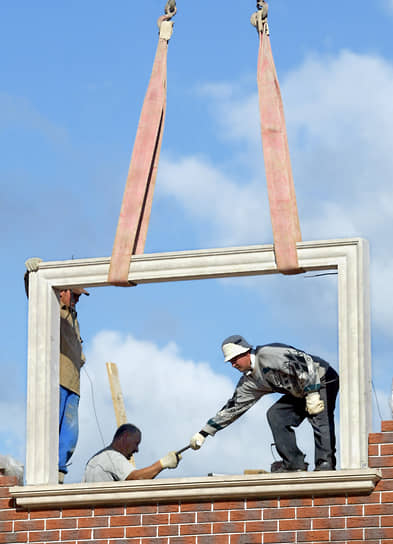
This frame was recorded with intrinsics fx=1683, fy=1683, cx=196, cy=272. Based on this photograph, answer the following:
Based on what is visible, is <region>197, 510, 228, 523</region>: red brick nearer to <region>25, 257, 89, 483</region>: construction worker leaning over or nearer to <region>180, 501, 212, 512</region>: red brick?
<region>180, 501, 212, 512</region>: red brick

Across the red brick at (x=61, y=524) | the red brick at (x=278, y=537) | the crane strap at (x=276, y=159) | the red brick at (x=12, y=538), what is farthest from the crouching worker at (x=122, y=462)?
the crane strap at (x=276, y=159)

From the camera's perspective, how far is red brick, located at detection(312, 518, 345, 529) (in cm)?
1558

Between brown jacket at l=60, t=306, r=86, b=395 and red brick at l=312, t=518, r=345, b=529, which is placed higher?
brown jacket at l=60, t=306, r=86, b=395

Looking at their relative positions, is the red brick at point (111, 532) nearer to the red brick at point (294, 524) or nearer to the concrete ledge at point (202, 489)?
the concrete ledge at point (202, 489)

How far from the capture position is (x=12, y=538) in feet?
54.4

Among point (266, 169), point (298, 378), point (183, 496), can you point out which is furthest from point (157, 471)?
point (266, 169)

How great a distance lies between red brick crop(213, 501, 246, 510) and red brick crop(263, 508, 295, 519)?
0.79ft

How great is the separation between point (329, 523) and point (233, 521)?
93 centimetres

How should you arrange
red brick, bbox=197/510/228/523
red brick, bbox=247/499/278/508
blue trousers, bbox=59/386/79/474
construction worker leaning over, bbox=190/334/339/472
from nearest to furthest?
1. red brick, bbox=247/499/278/508
2. red brick, bbox=197/510/228/523
3. construction worker leaning over, bbox=190/334/339/472
4. blue trousers, bbox=59/386/79/474

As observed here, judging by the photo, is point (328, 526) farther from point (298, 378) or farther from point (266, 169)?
point (266, 169)

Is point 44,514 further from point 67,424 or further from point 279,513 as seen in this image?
point 279,513

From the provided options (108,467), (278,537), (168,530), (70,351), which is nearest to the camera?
(278,537)

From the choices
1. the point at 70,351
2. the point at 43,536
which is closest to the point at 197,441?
the point at 43,536

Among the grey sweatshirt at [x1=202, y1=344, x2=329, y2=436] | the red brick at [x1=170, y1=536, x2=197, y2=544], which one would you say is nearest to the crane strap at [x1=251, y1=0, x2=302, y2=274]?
the grey sweatshirt at [x1=202, y1=344, x2=329, y2=436]
